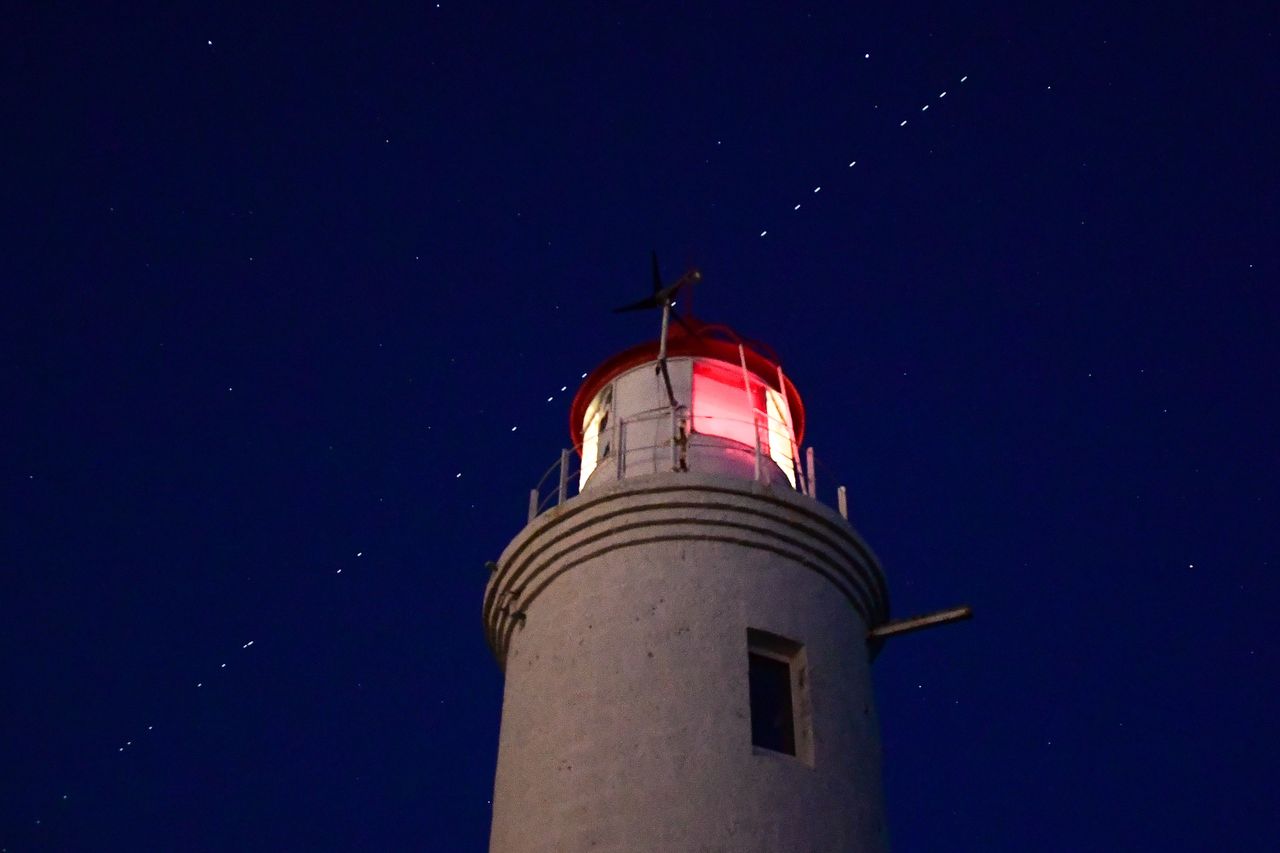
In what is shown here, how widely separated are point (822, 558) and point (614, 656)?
2386mm

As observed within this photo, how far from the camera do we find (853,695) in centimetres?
1228

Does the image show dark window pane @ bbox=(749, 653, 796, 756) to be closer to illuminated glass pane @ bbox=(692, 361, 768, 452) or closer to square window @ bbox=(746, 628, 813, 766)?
square window @ bbox=(746, 628, 813, 766)

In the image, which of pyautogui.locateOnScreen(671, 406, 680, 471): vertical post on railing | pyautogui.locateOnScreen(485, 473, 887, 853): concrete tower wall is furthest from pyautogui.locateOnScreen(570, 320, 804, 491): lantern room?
pyautogui.locateOnScreen(485, 473, 887, 853): concrete tower wall

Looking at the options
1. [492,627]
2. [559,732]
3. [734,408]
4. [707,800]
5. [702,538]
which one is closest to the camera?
[707,800]

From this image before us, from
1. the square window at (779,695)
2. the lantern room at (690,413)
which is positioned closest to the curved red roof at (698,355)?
the lantern room at (690,413)

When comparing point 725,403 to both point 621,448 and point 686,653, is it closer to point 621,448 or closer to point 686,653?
point 621,448

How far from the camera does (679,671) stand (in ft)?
37.6

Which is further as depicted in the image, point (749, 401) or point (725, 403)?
point (725, 403)

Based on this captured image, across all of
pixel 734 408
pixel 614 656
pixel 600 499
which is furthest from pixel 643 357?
pixel 614 656

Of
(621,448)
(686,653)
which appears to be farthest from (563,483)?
(686,653)

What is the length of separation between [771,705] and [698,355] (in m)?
4.55

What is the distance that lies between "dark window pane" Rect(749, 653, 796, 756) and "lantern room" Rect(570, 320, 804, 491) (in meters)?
2.03

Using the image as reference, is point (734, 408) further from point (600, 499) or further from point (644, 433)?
point (600, 499)

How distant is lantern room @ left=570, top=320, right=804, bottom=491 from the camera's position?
538 inches
